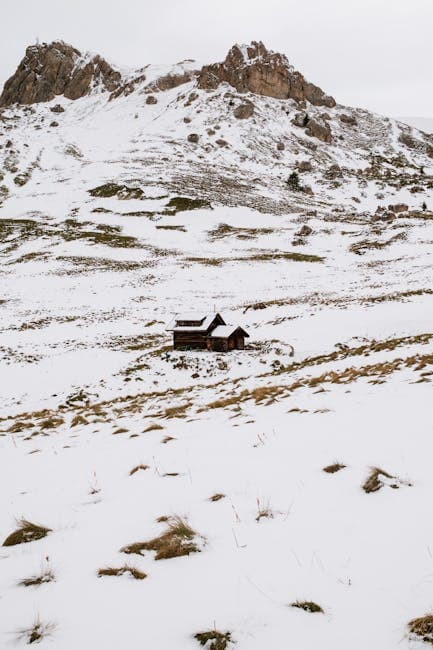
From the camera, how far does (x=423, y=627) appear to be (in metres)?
2.52

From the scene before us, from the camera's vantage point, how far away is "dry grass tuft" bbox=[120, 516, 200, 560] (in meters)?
3.76

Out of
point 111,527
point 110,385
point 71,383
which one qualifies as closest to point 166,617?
point 111,527

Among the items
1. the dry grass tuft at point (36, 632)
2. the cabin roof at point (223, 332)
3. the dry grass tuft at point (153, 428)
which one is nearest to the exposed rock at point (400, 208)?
the cabin roof at point (223, 332)

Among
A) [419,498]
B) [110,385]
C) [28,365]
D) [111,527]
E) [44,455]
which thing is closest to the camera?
[419,498]

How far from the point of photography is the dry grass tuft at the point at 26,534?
4410mm

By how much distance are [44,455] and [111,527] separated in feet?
15.6

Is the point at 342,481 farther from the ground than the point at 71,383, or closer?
farther from the ground

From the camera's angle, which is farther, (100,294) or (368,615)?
(100,294)

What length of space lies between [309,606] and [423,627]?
753mm

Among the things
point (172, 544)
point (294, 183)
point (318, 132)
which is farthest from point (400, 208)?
point (172, 544)

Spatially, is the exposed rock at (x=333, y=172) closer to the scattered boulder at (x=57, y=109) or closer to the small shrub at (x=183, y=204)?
the small shrub at (x=183, y=204)

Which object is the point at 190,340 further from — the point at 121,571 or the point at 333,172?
the point at 333,172

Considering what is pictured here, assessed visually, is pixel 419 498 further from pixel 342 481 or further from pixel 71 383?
pixel 71 383

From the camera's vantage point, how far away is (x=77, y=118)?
157 m
